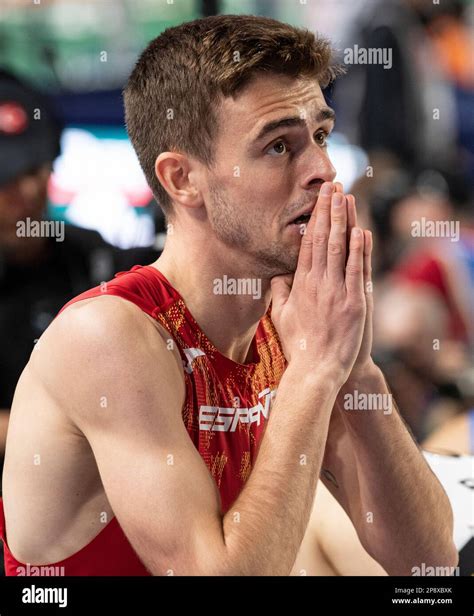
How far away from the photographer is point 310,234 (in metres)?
1.71

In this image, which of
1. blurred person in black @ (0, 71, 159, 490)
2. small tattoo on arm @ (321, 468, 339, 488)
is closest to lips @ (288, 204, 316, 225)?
small tattoo on arm @ (321, 468, 339, 488)

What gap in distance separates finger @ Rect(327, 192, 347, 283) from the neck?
0.65 ft

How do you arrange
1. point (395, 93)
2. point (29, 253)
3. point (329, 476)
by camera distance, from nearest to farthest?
point (329, 476) → point (29, 253) → point (395, 93)

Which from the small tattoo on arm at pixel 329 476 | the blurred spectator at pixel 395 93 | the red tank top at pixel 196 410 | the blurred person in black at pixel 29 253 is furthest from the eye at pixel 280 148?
the blurred spectator at pixel 395 93

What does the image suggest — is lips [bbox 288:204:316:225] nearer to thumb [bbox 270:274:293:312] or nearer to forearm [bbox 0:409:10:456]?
thumb [bbox 270:274:293:312]

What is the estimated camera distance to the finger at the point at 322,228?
169 centimetres

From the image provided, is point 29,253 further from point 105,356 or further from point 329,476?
point 105,356

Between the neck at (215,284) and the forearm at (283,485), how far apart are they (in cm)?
25

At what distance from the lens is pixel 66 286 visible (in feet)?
9.59

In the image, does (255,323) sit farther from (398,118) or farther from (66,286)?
(398,118)

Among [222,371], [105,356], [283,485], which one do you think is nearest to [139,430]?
[105,356]

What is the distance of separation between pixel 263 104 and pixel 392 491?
31.2 inches

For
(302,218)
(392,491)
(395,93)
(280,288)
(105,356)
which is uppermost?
(395,93)

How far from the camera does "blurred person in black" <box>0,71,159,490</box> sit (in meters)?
2.82
